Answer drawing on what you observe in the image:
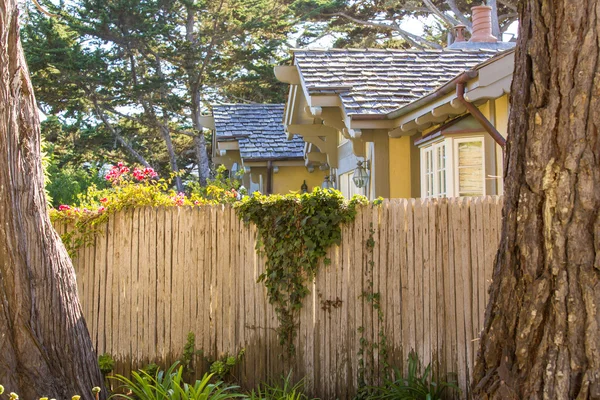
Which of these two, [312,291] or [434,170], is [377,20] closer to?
[434,170]

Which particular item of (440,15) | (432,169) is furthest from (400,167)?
(440,15)

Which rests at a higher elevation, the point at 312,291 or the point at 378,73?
the point at 378,73

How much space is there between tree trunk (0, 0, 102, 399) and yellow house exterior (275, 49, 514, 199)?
16.5 feet

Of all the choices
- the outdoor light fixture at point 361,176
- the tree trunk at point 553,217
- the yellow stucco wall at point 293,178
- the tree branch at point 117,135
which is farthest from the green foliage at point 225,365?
the tree branch at point 117,135

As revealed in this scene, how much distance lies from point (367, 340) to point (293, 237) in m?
1.13

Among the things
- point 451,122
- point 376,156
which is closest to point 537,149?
point 451,122

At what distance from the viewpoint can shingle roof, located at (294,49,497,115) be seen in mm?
11469

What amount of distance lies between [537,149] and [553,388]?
3.37 ft

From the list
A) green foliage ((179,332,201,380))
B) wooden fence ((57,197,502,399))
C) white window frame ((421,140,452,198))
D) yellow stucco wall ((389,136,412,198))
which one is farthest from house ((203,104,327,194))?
green foliage ((179,332,201,380))

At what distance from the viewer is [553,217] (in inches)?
127

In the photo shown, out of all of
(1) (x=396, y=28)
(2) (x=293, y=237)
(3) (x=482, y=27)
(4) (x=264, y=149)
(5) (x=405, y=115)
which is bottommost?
(2) (x=293, y=237)

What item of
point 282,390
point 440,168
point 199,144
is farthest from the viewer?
point 199,144

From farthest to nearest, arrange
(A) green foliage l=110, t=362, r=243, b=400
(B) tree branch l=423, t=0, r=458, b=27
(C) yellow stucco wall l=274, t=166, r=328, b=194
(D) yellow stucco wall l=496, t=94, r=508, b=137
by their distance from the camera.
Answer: (B) tree branch l=423, t=0, r=458, b=27, (C) yellow stucco wall l=274, t=166, r=328, b=194, (D) yellow stucco wall l=496, t=94, r=508, b=137, (A) green foliage l=110, t=362, r=243, b=400

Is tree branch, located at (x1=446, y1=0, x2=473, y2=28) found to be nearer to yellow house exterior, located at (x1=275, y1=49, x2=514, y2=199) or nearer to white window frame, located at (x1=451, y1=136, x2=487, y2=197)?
yellow house exterior, located at (x1=275, y1=49, x2=514, y2=199)
